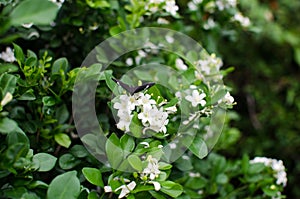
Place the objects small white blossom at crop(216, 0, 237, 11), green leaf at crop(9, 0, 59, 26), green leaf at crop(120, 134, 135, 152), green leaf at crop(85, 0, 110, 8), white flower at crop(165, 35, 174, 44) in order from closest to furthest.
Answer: green leaf at crop(9, 0, 59, 26)
green leaf at crop(120, 134, 135, 152)
green leaf at crop(85, 0, 110, 8)
white flower at crop(165, 35, 174, 44)
small white blossom at crop(216, 0, 237, 11)

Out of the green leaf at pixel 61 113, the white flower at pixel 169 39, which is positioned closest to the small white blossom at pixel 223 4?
the white flower at pixel 169 39

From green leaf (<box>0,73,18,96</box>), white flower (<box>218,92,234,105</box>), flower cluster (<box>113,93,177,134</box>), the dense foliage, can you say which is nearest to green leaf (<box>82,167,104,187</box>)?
the dense foliage

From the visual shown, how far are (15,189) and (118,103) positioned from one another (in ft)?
0.82

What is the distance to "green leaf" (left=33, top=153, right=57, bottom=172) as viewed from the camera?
826 millimetres

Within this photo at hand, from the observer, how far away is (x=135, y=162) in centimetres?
78

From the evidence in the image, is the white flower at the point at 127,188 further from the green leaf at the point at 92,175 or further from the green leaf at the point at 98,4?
the green leaf at the point at 98,4

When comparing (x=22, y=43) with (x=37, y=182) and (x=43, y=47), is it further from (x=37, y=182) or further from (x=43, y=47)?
(x=37, y=182)

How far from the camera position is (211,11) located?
144 centimetres

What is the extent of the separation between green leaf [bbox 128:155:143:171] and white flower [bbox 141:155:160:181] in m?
0.02

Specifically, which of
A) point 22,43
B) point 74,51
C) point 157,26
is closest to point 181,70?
point 157,26

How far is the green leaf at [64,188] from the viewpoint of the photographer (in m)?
0.75

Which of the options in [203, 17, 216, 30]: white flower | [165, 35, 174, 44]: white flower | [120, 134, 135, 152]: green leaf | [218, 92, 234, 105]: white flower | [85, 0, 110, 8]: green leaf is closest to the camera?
[120, 134, 135, 152]: green leaf

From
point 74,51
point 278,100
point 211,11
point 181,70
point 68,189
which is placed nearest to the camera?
point 68,189

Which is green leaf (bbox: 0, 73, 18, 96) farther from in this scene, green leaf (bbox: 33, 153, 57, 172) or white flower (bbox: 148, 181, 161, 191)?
white flower (bbox: 148, 181, 161, 191)
